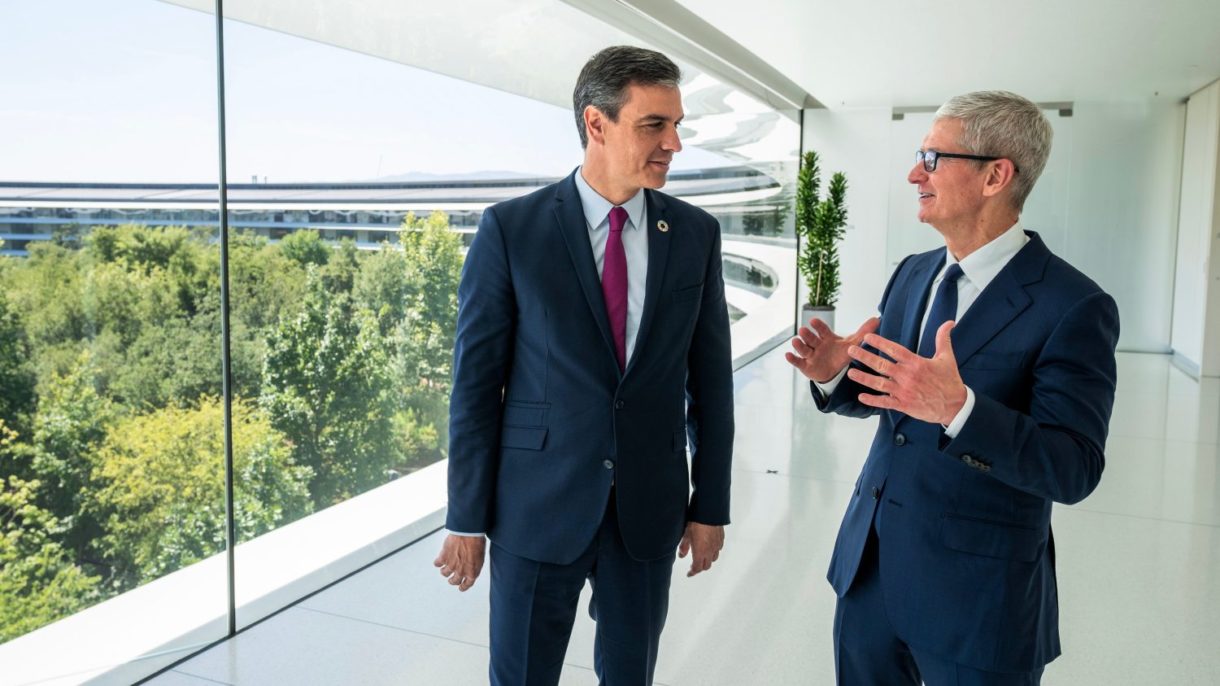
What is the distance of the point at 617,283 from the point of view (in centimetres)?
198

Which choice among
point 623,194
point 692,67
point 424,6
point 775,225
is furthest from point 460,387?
point 775,225

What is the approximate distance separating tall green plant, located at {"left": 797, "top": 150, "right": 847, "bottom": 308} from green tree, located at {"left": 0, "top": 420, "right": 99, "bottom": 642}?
1056 cm

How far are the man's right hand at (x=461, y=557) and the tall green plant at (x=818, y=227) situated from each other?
10.8 m

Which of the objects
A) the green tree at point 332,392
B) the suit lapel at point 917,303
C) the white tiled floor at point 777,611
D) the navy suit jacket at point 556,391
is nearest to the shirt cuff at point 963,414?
the suit lapel at point 917,303

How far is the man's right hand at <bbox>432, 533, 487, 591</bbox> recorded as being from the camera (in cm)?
200

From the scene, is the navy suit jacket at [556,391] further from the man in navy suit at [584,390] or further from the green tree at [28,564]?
the green tree at [28,564]

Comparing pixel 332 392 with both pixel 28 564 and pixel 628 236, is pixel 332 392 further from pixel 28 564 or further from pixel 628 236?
pixel 628 236

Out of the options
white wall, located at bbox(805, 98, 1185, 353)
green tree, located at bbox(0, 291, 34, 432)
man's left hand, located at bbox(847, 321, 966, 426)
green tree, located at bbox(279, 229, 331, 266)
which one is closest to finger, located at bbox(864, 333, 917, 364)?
man's left hand, located at bbox(847, 321, 966, 426)

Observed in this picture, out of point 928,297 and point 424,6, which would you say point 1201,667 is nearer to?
point 928,297

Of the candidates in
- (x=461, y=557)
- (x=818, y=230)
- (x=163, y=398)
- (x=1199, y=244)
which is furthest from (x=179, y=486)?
(x=1199, y=244)

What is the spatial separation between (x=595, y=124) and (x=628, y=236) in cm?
25

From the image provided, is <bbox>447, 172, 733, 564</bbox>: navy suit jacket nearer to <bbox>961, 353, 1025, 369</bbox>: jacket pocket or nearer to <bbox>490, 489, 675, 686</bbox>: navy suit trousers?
<bbox>490, 489, 675, 686</bbox>: navy suit trousers

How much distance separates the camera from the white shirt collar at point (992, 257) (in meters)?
1.74

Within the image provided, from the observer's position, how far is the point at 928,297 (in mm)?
1889
